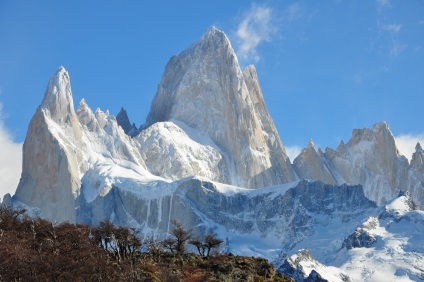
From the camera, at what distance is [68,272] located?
271 ft

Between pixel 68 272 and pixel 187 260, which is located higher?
pixel 187 260

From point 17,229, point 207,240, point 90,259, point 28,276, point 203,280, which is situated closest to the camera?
point 28,276

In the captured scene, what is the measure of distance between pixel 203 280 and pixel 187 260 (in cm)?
1439

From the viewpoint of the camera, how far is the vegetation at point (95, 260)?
270ft

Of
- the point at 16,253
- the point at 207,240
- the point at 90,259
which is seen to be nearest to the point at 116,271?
the point at 90,259

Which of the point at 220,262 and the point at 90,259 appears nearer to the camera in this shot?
the point at 90,259

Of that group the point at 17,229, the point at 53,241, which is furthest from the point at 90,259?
the point at 17,229

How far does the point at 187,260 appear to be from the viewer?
110m

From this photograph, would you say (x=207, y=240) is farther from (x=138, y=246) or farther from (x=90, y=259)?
(x=90, y=259)

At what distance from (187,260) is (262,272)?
347 inches

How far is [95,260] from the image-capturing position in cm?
8688

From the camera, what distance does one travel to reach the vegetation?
82.2 metres

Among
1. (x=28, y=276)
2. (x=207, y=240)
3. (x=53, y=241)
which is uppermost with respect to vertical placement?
(x=207, y=240)

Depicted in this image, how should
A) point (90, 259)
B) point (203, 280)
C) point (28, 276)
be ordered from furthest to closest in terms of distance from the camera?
point (203, 280) → point (90, 259) → point (28, 276)
